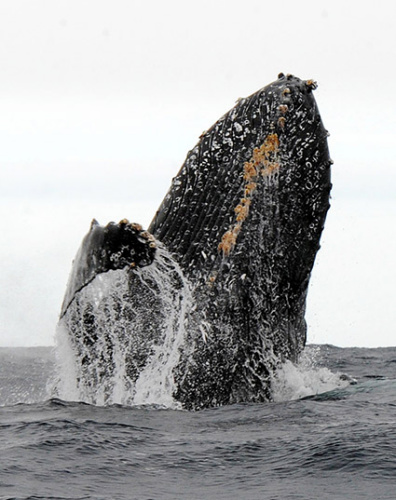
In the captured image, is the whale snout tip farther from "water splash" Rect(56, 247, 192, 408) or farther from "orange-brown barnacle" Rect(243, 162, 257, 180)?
"water splash" Rect(56, 247, 192, 408)

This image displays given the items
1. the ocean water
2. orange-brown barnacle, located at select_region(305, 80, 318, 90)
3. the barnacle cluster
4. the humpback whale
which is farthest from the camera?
orange-brown barnacle, located at select_region(305, 80, 318, 90)

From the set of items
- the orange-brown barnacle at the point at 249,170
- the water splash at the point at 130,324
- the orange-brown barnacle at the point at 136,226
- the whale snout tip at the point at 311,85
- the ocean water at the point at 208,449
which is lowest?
the ocean water at the point at 208,449

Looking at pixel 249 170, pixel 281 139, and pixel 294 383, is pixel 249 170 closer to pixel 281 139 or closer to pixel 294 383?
pixel 281 139

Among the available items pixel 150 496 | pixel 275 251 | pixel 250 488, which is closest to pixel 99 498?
pixel 150 496

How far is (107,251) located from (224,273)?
5.35ft

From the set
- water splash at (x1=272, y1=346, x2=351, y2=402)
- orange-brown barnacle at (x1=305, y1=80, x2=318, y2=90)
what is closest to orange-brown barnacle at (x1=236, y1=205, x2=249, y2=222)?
orange-brown barnacle at (x1=305, y1=80, x2=318, y2=90)

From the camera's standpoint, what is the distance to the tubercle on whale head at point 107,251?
8.81 m

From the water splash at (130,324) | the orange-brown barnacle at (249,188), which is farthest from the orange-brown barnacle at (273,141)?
the water splash at (130,324)

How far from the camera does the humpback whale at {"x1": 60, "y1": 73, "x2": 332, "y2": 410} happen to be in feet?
32.4

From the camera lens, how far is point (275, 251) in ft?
33.2

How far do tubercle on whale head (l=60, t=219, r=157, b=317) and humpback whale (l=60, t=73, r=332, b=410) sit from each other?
0.62 m

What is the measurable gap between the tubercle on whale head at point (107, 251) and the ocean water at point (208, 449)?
1261 millimetres

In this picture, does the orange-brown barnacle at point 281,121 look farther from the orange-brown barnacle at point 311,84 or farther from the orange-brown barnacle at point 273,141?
the orange-brown barnacle at point 311,84

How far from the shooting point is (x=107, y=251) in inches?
347
